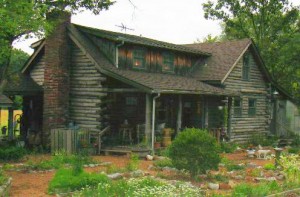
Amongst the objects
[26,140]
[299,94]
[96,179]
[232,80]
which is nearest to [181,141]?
[96,179]

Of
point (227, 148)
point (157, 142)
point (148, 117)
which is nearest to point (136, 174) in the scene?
point (148, 117)

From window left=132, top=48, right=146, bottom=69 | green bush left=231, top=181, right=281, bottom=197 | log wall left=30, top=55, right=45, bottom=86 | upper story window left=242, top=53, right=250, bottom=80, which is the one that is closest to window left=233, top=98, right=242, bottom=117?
upper story window left=242, top=53, right=250, bottom=80

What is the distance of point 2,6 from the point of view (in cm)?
1422

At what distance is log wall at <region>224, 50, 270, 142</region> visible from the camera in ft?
90.1

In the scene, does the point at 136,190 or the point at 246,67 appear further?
the point at 246,67

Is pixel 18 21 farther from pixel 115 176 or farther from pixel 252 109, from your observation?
pixel 252 109

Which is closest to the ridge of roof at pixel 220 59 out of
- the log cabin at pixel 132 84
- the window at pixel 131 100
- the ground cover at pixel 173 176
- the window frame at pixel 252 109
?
the log cabin at pixel 132 84

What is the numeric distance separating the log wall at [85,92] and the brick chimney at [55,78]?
61 centimetres

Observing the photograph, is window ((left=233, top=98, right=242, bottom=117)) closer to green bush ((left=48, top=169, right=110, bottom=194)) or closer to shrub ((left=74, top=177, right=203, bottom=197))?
shrub ((left=74, top=177, right=203, bottom=197))

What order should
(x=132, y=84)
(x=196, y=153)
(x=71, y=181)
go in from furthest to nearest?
(x=132, y=84)
(x=196, y=153)
(x=71, y=181)

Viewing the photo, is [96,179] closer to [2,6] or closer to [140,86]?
[2,6]

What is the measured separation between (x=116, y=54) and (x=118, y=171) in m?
9.39

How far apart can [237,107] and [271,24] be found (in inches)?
510

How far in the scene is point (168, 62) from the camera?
25.7 meters
